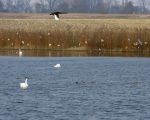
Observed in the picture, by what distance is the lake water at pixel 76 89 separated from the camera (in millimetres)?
25297

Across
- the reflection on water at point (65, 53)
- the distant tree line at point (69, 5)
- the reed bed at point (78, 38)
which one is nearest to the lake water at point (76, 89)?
the reflection on water at point (65, 53)

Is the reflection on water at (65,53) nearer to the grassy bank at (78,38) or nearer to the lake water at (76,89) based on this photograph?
the grassy bank at (78,38)

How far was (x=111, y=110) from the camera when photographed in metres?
25.9

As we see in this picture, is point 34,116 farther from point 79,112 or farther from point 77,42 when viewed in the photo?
point 77,42

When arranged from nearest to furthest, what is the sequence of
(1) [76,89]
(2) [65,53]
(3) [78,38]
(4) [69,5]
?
(1) [76,89]
(2) [65,53]
(3) [78,38]
(4) [69,5]

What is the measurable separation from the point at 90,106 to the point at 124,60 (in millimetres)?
20220

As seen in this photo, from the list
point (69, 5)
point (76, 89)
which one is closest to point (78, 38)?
point (76, 89)

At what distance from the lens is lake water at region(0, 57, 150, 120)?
25.3m

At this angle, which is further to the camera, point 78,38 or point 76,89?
point 78,38

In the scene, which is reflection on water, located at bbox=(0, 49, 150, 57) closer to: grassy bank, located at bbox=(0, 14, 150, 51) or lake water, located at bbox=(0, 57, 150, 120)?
grassy bank, located at bbox=(0, 14, 150, 51)

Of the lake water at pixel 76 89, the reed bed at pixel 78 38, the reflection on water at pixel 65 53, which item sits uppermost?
the reed bed at pixel 78 38

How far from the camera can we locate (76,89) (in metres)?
31.3

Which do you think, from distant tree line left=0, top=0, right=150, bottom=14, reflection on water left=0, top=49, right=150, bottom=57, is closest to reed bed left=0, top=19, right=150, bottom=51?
reflection on water left=0, top=49, right=150, bottom=57

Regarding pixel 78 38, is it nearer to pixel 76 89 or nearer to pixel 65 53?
pixel 65 53
